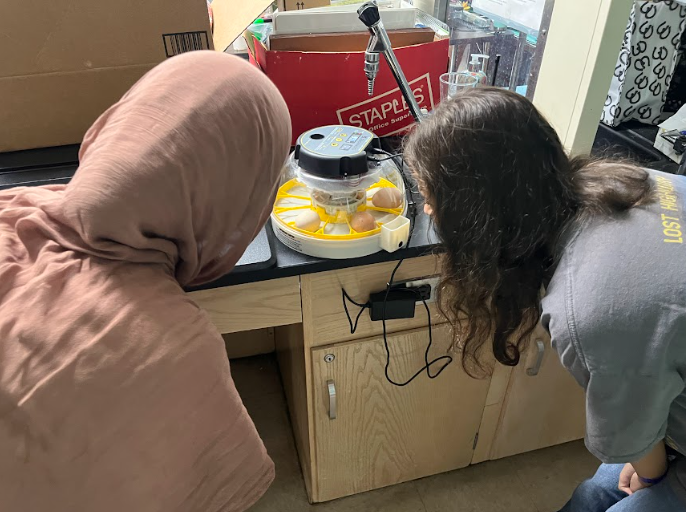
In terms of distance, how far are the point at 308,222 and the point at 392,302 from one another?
9.2 inches

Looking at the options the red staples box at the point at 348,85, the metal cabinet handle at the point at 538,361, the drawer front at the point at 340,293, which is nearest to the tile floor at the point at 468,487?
the metal cabinet handle at the point at 538,361

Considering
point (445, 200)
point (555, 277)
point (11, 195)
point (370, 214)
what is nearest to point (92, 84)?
point (11, 195)

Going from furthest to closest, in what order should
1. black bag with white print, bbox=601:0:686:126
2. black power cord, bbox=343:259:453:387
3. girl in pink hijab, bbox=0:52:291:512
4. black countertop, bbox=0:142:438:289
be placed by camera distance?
black bag with white print, bbox=601:0:686:126 → black power cord, bbox=343:259:453:387 → black countertop, bbox=0:142:438:289 → girl in pink hijab, bbox=0:52:291:512

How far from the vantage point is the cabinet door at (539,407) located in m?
1.26

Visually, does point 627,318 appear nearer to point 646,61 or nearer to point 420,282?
point 420,282

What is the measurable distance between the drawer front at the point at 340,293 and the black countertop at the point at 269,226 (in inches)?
2.2

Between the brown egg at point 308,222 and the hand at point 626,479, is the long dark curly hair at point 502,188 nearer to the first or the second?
the brown egg at point 308,222

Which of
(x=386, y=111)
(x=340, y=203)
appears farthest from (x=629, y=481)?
(x=386, y=111)

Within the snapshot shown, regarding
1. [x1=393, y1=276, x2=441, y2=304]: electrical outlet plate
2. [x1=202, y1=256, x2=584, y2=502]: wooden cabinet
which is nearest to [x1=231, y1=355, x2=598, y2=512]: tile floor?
[x1=202, y1=256, x2=584, y2=502]: wooden cabinet

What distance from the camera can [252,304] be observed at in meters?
0.99

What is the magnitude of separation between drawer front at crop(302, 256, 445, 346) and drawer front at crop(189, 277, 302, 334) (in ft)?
0.09

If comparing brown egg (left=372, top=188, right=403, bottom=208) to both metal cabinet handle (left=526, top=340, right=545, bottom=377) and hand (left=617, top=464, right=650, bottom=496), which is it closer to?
metal cabinet handle (left=526, top=340, right=545, bottom=377)

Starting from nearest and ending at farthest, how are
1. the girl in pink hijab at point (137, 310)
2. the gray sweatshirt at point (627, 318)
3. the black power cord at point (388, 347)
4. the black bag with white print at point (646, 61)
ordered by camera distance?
the girl in pink hijab at point (137, 310), the gray sweatshirt at point (627, 318), the black power cord at point (388, 347), the black bag with white print at point (646, 61)

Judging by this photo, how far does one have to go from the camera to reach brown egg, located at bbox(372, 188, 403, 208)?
0.99 meters
